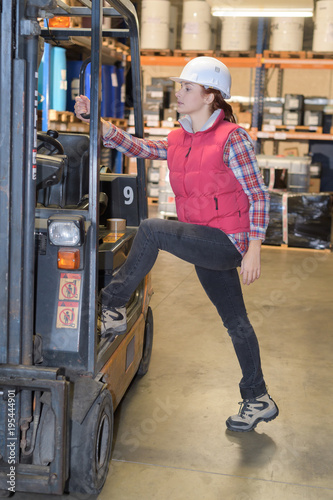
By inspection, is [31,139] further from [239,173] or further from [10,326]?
[239,173]

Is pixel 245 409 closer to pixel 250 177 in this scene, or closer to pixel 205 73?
pixel 250 177

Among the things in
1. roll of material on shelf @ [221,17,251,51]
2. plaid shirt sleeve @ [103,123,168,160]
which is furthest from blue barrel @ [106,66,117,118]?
plaid shirt sleeve @ [103,123,168,160]

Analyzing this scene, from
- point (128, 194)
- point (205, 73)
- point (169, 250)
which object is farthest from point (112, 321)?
point (205, 73)

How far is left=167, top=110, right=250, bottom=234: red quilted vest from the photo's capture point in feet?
9.25

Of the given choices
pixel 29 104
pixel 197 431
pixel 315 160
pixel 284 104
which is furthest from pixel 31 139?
pixel 315 160

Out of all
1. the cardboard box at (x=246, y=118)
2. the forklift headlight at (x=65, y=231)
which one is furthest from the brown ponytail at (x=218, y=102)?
the cardboard box at (x=246, y=118)

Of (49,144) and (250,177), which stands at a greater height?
(49,144)

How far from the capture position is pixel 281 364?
421cm

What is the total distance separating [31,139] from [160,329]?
2.88m

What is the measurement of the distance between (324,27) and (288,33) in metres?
0.63

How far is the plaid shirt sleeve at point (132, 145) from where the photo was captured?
2.93 metres

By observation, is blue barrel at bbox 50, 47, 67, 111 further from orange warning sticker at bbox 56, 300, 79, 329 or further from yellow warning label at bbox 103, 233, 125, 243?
orange warning sticker at bbox 56, 300, 79, 329

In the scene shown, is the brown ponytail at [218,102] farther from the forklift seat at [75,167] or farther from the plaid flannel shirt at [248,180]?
the forklift seat at [75,167]

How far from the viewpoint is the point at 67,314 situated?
2.43 meters
